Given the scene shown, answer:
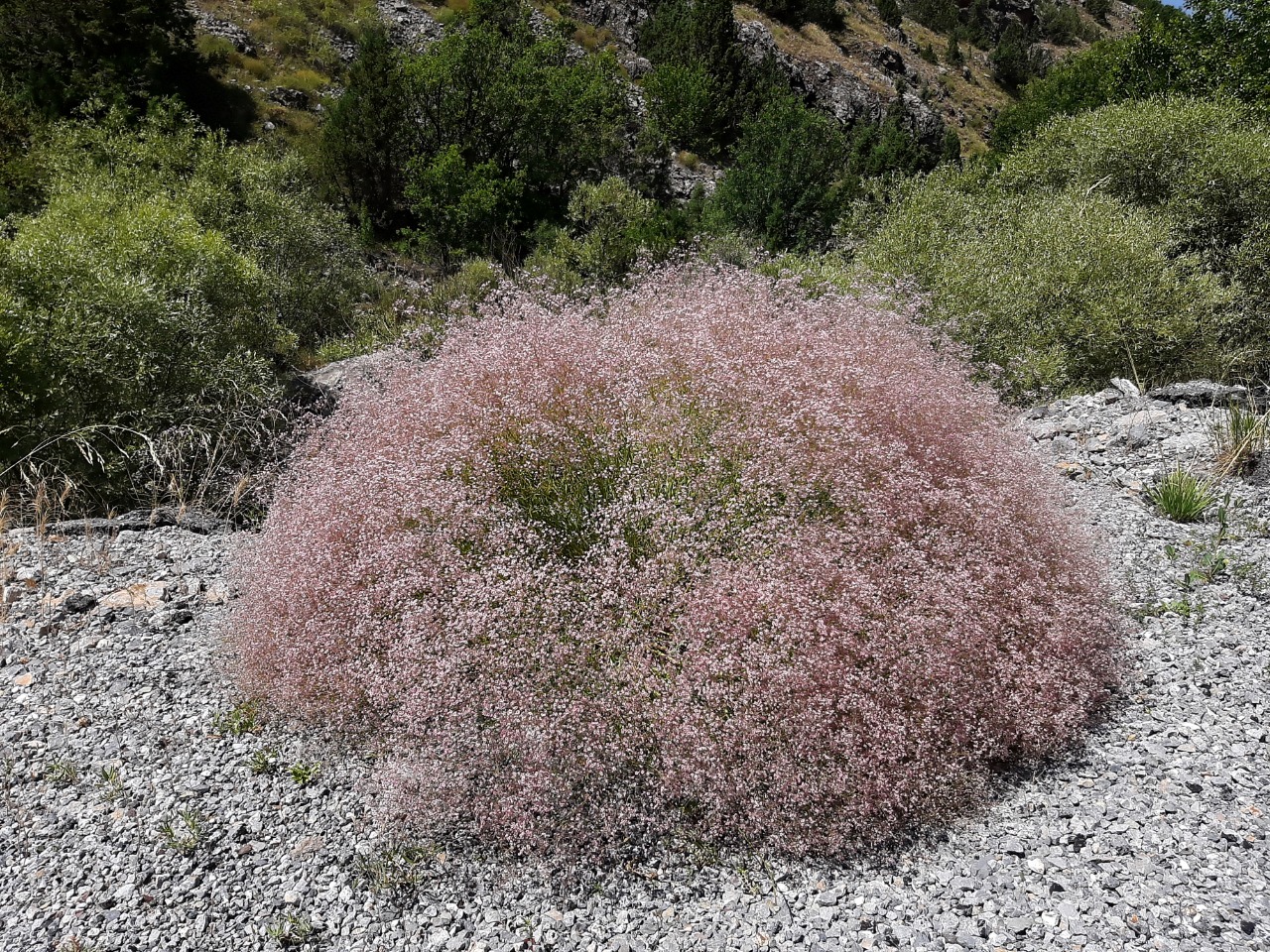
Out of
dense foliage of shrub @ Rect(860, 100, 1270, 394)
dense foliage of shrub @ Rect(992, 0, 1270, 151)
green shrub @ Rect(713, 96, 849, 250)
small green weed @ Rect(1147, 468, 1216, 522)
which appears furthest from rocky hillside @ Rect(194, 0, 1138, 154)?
small green weed @ Rect(1147, 468, 1216, 522)

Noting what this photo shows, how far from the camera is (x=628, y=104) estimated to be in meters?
36.8

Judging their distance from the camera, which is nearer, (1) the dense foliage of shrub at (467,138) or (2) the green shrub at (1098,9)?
(1) the dense foliage of shrub at (467,138)

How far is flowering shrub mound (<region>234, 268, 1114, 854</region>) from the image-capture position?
403 cm

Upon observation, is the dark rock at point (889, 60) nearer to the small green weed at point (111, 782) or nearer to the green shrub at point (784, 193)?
the green shrub at point (784, 193)

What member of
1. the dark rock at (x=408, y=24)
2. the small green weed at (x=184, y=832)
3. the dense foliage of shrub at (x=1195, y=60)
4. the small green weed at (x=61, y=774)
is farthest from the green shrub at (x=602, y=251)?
the dark rock at (x=408, y=24)

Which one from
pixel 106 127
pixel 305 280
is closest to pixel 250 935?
pixel 305 280

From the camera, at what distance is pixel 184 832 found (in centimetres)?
410

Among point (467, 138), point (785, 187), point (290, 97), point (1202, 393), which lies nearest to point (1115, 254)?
point (1202, 393)

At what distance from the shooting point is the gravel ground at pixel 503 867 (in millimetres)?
3600

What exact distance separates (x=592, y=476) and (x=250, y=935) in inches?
134

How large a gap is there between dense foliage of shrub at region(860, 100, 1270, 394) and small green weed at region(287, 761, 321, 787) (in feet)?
34.0

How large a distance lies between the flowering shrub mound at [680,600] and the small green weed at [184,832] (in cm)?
84

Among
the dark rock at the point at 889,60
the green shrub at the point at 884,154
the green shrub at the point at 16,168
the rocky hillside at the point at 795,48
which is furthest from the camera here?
the dark rock at the point at 889,60

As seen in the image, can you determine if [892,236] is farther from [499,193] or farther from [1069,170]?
[499,193]
